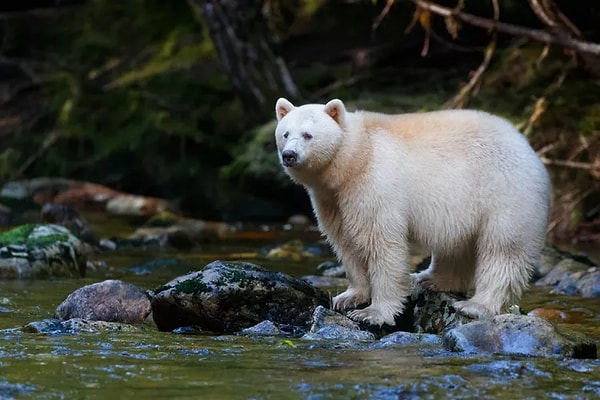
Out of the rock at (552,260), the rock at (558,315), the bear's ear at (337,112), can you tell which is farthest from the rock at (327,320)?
the rock at (552,260)

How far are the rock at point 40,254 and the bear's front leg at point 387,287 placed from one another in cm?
376

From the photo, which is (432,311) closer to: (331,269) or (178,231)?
(331,269)

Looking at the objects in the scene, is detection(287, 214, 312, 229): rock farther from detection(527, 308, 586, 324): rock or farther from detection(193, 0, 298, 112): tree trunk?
detection(527, 308, 586, 324): rock

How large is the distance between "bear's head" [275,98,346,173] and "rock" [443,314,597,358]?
1.48m

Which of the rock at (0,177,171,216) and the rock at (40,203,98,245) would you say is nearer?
the rock at (40,203,98,245)

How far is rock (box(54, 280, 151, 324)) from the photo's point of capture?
726 centimetres

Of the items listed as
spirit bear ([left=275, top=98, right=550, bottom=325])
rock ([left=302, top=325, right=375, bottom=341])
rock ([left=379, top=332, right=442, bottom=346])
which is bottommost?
rock ([left=379, top=332, right=442, bottom=346])

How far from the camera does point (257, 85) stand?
16656 mm

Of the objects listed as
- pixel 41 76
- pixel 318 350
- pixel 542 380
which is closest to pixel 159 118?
pixel 41 76

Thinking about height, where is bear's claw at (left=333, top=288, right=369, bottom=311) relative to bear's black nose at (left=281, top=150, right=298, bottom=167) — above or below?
below

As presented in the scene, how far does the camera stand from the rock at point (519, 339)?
590 cm

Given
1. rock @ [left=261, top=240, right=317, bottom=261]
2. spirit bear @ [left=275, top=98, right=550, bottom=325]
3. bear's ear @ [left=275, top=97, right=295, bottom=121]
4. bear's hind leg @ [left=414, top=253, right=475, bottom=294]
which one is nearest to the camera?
spirit bear @ [left=275, top=98, right=550, bottom=325]

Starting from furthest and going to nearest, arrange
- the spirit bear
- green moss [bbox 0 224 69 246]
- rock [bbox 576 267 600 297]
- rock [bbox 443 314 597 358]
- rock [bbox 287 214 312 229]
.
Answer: rock [bbox 287 214 312 229] < green moss [bbox 0 224 69 246] < rock [bbox 576 267 600 297] < the spirit bear < rock [bbox 443 314 597 358]

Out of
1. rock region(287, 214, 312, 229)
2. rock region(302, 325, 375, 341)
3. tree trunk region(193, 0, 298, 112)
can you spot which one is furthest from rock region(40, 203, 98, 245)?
rock region(302, 325, 375, 341)
